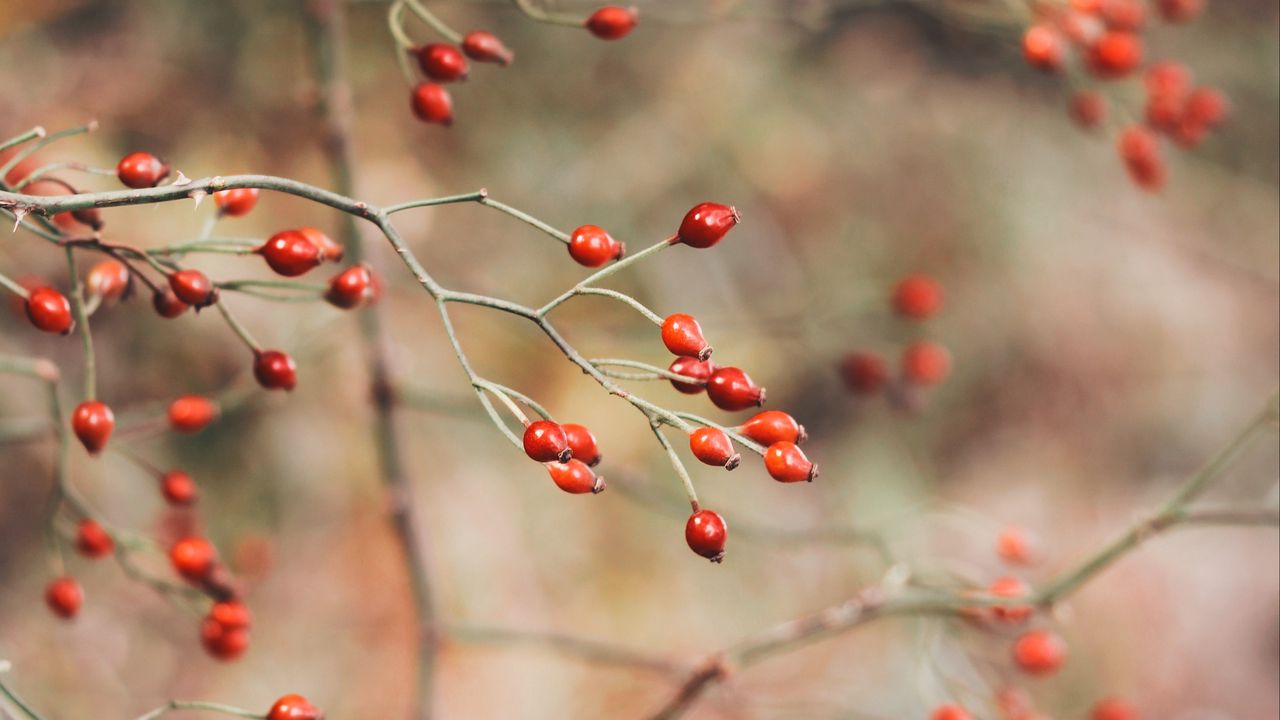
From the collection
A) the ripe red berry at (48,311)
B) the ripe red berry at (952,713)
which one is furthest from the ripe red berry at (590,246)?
the ripe red berry at (952,713)

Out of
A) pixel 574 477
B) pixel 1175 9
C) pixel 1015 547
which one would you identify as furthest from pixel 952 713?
pixel 1175 9

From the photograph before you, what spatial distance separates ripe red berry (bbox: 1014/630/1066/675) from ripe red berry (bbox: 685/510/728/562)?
2.66 ft

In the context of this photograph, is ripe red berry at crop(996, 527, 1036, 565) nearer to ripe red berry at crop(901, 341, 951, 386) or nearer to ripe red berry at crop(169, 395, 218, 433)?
ripe red berry at crop(901, 341, 951, 386)

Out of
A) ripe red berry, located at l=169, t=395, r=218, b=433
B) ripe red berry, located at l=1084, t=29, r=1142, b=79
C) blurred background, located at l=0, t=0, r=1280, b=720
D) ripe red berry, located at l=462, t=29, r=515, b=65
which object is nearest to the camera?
ripe red berry, located at l=462, t=29, r=515, b=65

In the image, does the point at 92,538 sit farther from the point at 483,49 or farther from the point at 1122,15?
the point at 1122,15

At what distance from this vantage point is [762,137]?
9.54ft

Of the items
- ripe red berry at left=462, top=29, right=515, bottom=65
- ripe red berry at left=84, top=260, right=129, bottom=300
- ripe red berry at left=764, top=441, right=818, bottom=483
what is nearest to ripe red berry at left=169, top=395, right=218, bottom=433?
ripe red berry at left=84, top=260, right=129, bottom=300

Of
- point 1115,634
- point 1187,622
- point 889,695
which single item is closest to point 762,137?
point 889,695

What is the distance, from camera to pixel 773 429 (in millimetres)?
914

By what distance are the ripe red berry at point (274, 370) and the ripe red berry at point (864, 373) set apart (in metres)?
1.22

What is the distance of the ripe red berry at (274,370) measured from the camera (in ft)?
3.46

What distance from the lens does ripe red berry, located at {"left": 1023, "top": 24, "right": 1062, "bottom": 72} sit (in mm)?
1538

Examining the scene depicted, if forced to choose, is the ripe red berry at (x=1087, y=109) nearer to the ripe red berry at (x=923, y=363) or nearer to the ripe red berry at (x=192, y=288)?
the ripe red berry at (x=923, y=363)

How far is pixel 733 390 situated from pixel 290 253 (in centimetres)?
46
